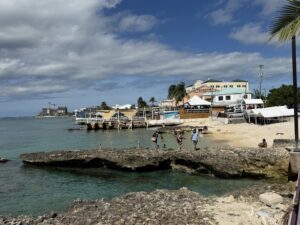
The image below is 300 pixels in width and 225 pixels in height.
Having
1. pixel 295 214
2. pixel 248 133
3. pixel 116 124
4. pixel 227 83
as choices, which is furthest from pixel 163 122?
pixel 227 83

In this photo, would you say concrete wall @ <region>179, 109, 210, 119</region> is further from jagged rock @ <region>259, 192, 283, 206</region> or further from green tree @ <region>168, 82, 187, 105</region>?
jagged rock @ <region>259, 192, 283, 206</region>

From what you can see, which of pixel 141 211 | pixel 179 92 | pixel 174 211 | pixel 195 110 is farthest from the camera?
pixel 179 92

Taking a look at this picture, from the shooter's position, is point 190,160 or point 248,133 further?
point 248,133

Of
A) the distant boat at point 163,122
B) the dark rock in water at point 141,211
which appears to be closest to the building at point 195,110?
the distant boat at point 163,122

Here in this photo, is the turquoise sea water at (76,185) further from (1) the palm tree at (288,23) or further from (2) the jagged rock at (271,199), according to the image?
(1) the palm tree at (288,23)

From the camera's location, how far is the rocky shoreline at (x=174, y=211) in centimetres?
1257

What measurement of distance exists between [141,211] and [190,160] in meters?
Answer: 14.0

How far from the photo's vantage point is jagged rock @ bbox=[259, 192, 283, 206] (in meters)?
14.0

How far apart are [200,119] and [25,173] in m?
60.3

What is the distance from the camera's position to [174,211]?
13.6m

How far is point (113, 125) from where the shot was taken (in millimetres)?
89375

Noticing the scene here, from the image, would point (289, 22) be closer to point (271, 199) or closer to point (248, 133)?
point (271, 199)

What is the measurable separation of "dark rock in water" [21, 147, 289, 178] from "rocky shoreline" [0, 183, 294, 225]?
841 centimetres

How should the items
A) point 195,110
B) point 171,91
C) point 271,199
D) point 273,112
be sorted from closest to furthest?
point 271,199, point 273,112, point 195,110, point 171,91
